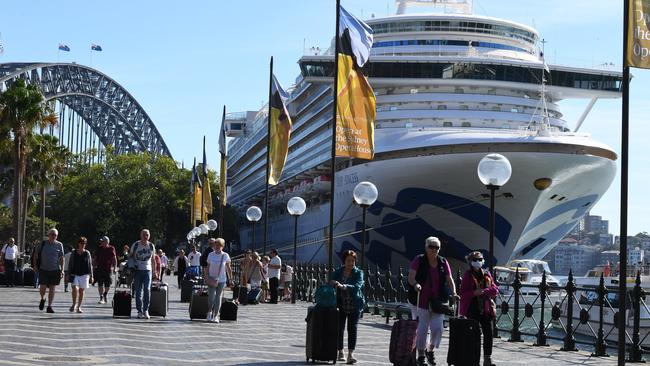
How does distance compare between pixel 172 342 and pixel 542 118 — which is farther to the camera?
pixel 542 118

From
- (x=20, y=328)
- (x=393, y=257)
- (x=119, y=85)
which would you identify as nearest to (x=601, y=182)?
(x=393, y=257)

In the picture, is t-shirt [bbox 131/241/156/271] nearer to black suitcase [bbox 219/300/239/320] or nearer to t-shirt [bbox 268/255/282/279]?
black suitcase [bbox 219/300/239/320]

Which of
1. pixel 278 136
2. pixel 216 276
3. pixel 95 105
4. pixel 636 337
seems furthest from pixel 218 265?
pixel 95 105

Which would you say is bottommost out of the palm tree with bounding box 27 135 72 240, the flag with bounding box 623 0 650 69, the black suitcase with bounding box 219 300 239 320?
the black suitcase with bounding box 219 300 239 320

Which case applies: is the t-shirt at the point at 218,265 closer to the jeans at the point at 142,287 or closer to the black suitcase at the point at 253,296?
the jeans at the point at 142,287

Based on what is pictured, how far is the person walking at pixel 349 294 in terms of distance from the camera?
46.9 feet

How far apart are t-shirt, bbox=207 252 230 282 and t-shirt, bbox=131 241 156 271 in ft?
3.67

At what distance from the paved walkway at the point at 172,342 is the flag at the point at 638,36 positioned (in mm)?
4946

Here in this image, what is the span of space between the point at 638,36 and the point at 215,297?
10.9 metres

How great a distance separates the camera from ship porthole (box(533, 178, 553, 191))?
4028 cm

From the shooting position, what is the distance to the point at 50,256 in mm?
21266

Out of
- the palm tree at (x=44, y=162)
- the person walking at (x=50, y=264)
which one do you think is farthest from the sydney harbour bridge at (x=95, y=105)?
the person walking at (x=50, y=264)

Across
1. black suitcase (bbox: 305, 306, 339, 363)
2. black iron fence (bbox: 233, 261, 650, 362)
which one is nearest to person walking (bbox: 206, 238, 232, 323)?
black iron fence (bbox: 233, 261, 650, 362)

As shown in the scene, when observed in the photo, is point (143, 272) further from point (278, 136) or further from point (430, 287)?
point (278, 136)
